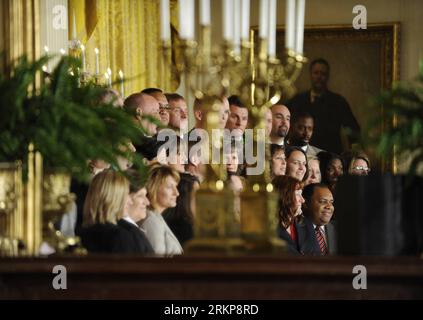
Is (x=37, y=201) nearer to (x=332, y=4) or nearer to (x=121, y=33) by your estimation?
(x=121, y=33)

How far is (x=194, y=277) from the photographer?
4371mm

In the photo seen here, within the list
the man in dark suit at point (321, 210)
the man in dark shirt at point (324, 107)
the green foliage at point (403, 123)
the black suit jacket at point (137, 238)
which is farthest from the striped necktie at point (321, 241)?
the man in dark shirt at point (324, 107)

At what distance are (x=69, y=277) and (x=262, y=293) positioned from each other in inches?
26.3

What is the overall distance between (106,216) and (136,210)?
0.66 meters

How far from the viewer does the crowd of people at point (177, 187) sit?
18.1 ft

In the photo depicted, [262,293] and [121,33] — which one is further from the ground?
[121,33]

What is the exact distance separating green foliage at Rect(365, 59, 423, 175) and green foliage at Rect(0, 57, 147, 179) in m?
0.95

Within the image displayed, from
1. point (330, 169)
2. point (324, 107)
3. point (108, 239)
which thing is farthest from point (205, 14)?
point (324, 107)

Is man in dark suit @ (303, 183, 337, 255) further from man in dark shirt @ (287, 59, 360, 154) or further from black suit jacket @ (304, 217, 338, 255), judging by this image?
man in dark shirt @ (287, 59, 360, 154)

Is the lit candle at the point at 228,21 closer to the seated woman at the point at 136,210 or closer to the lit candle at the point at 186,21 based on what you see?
the lit candle at the point at 186,21

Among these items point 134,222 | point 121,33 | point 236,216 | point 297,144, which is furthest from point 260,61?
point 121,33

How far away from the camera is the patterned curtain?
1030 centimetres

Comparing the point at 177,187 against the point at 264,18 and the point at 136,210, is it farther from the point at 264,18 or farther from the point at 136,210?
the point at 264,18

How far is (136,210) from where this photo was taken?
6211 mm
